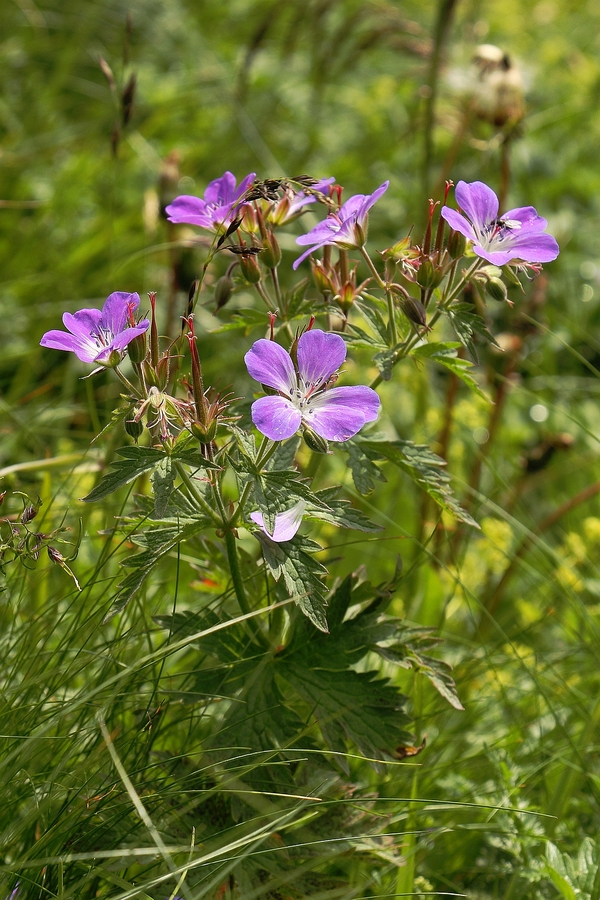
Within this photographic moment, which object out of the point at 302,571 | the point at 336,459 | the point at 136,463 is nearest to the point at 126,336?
the point at 136,463

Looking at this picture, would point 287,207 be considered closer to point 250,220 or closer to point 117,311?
point 250,220

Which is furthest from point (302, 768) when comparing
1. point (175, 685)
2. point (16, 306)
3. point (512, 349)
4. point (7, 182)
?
point (7, 182)

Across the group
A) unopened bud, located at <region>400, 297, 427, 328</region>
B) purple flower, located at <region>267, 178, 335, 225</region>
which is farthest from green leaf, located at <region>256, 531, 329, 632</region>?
purple flower, located at <region>267, 178, 335, 225</region>

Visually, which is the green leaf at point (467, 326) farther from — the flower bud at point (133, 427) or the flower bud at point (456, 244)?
the flower bud at point (133, 427)

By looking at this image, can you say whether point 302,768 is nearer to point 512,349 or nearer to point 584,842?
point 584,842

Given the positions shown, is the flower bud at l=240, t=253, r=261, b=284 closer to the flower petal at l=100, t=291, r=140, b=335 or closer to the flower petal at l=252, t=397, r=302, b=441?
Answer: the flower petal at l=100, t=291, r=140, b=335

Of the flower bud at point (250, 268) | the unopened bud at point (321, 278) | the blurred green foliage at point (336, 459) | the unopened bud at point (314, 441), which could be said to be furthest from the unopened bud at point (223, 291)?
the blurred green foliage at point (336, 459)
